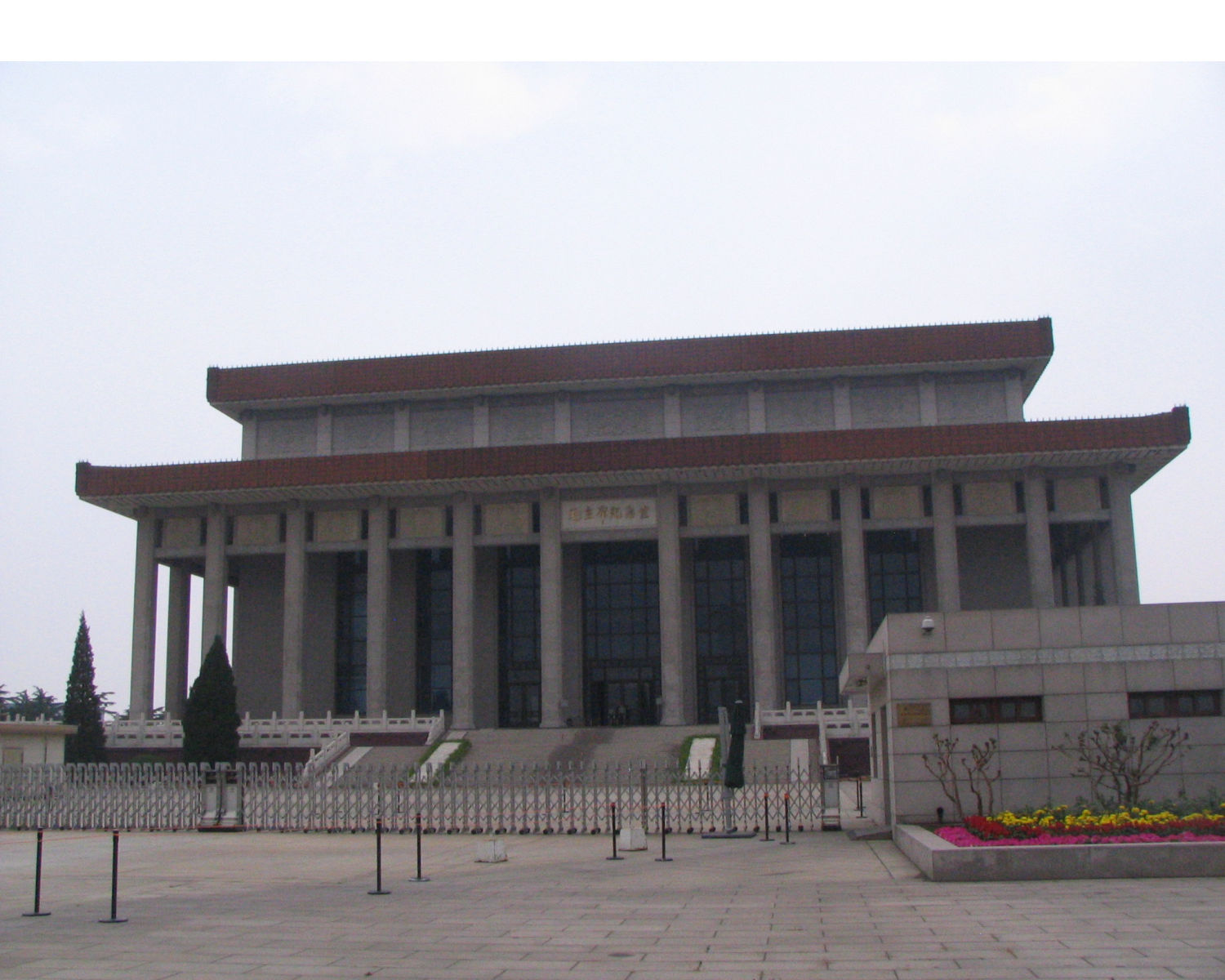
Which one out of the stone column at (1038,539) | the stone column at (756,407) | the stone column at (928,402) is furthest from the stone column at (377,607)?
the stone column at (1038,539)

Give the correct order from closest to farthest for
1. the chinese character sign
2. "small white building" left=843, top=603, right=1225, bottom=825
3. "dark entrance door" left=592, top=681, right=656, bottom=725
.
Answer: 1. "small white building" left=843, top=603, right=1225, bottom=825
2. the chinese character sign
3. "dark entrance door" left=592, top=681, right=656, bottom=725

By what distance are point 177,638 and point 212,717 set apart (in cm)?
1339

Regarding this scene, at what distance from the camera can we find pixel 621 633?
59625mm

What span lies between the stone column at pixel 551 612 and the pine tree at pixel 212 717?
1258cm

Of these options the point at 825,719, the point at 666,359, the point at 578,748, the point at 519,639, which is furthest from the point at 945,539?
the point at 519,639

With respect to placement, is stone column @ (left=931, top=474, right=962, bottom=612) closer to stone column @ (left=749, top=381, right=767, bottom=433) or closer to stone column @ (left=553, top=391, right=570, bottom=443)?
stone column @ (left=749, top=381, right=767, bottom=433)

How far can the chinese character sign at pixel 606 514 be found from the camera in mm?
55125

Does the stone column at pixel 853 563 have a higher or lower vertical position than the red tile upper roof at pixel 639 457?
lower

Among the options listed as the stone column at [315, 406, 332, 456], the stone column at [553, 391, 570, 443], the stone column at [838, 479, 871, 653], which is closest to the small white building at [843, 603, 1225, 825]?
the stone column at [838, 479, 871, 653]

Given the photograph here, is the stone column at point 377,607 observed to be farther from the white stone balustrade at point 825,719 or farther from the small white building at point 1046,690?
the small white building at point 1046,690

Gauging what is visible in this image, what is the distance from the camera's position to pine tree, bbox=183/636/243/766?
156 feet

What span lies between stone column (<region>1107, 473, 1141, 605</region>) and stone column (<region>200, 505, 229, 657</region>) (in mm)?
36993

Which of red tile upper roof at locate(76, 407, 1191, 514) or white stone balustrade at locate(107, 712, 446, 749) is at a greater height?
red tile upper roof at locate(76, 407, 1191, 514)

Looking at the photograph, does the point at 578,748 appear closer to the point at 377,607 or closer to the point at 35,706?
the point at 377,607
